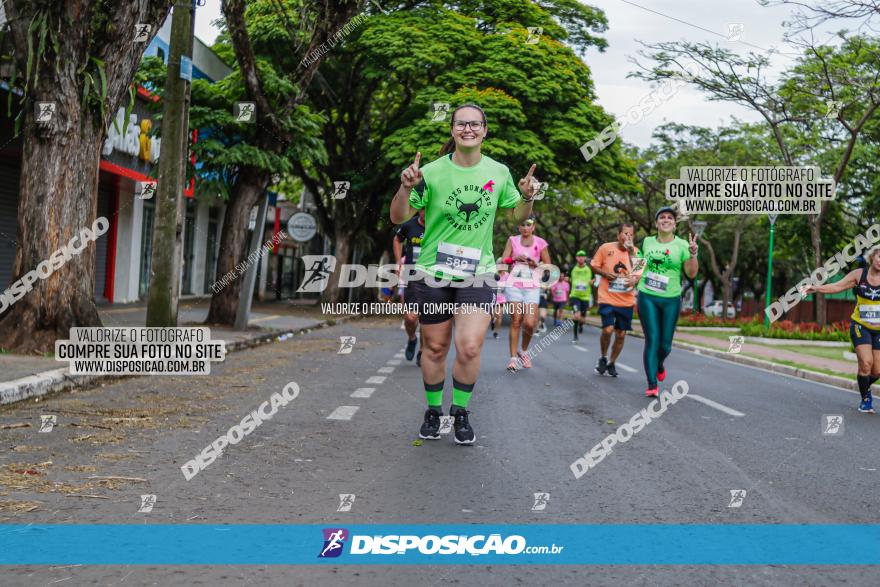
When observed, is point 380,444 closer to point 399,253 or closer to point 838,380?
point 399,253

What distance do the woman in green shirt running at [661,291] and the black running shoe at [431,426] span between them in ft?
12.8

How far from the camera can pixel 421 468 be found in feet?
18.4

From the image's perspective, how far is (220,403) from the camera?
825 centimetres

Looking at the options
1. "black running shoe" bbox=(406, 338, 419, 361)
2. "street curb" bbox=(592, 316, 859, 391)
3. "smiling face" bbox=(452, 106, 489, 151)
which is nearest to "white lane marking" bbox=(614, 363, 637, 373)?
"street curb" bbox=(592, 316, 859, 391)

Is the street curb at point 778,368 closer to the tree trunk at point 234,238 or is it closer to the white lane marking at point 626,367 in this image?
the white lane marking at point 626,367

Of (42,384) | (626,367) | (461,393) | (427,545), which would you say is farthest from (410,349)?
(427,545)

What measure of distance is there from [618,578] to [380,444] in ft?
9.78

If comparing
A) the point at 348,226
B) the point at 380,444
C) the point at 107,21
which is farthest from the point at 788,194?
the point at 380,444

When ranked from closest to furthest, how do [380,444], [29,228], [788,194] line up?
[380,444] → [29,228] → [788,194]

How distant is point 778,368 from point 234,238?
9846 millimetres

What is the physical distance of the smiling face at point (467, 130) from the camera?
6.16 metres

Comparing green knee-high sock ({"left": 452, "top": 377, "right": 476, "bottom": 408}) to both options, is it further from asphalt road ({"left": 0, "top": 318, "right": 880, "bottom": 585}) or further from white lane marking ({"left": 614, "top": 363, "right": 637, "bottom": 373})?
white lane marking ({"left": 614, "top": 363, "right": 637, "bottom": 373})

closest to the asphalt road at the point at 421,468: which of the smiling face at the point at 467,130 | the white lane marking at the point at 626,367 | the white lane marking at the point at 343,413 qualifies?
the white lane marking at the point at 343,413

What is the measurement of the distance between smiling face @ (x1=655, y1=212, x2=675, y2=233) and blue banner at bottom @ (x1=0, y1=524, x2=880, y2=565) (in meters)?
5.77
